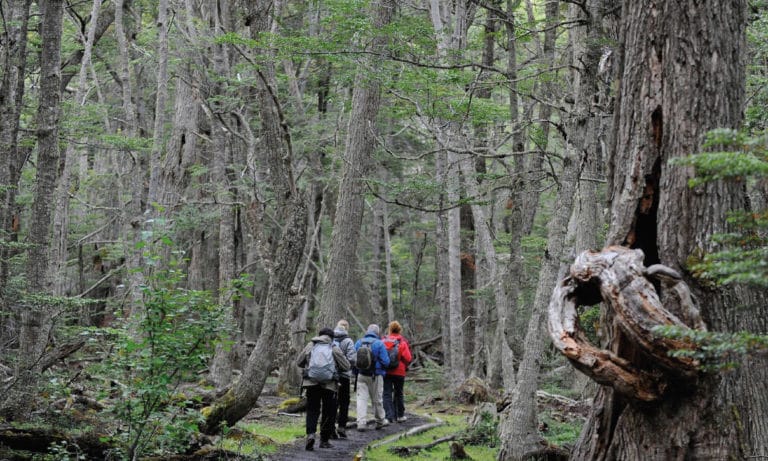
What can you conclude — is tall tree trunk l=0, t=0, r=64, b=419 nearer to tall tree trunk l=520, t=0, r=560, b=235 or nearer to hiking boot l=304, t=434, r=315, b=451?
hiking boot l=304, t=434, r=315, b=451

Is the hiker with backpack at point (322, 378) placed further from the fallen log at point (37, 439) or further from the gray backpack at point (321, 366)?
the fallen log at point (37, 439)

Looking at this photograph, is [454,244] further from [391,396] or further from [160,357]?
[160,357]

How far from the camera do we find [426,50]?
38.2 ft

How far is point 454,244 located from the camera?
1864cm

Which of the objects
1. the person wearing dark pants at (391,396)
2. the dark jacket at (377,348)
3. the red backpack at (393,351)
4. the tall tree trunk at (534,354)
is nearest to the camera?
the tall tree trunk at (534,354)

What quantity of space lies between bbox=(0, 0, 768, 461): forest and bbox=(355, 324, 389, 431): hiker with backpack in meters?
0.46

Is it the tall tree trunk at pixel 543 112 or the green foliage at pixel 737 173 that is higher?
the tall tree trunk at pixel 543 112

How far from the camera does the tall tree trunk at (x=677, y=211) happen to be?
4.77 m

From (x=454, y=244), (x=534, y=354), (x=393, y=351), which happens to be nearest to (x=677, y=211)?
(x=534, y=354)

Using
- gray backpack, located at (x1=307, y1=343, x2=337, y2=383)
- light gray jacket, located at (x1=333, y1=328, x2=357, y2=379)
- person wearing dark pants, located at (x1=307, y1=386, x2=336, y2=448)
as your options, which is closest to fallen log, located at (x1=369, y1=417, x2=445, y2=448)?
person wearing dark pants, located at (x1=307, y1=386, x2=336, y2=448)

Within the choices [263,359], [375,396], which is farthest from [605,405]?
[375,396]

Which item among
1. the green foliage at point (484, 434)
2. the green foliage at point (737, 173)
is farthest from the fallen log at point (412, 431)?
the green foliage at point (737, 173)

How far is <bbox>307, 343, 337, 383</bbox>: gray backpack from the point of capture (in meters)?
10.6

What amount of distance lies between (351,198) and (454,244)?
464cm
